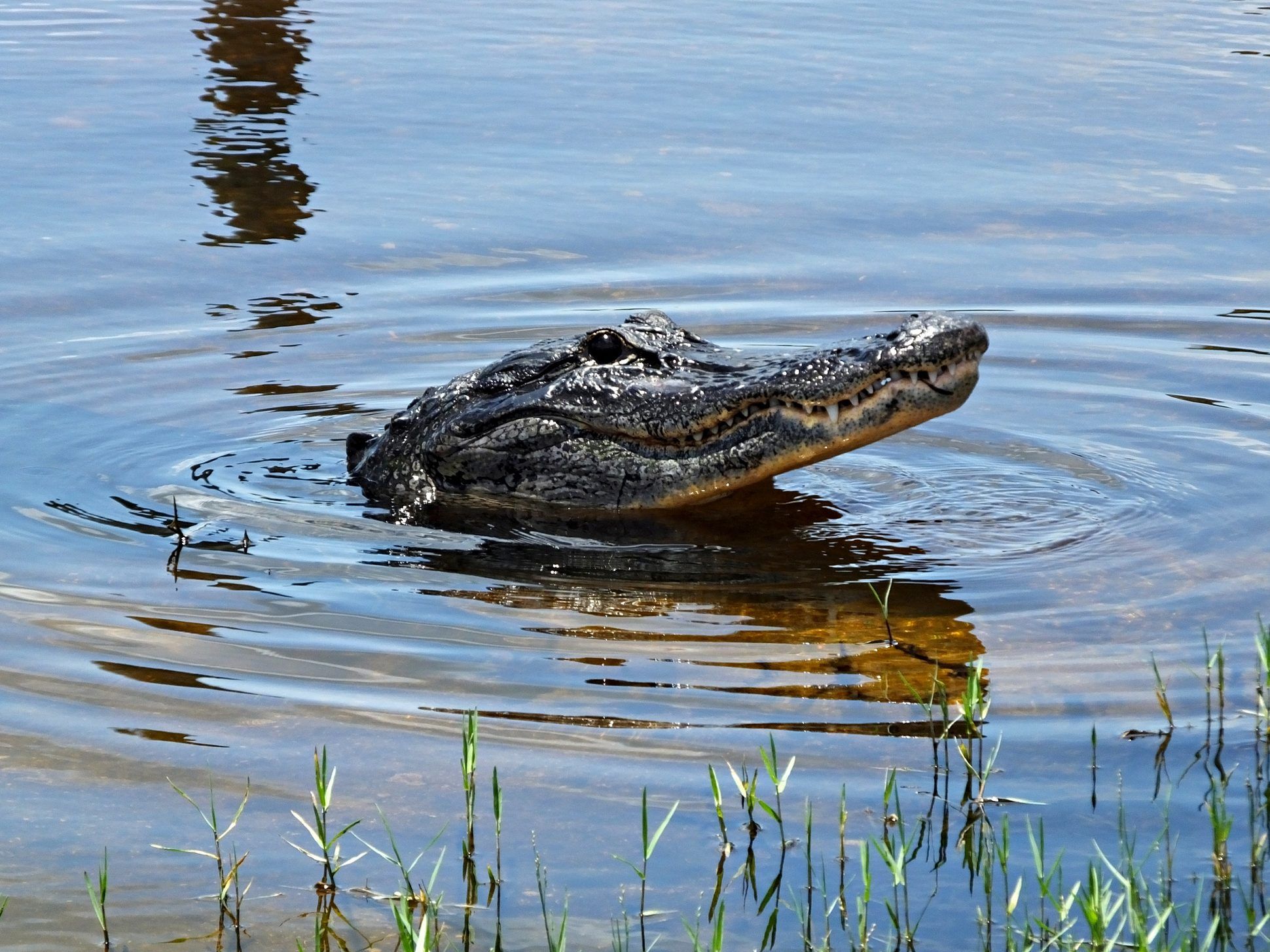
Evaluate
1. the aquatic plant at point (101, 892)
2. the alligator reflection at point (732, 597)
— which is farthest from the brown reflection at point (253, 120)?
the aquatic plant at point (101, 892)

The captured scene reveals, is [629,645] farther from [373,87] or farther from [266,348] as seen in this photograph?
[373,87]

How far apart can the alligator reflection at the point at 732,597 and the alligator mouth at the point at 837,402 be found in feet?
1.33

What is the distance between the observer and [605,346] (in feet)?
21.3

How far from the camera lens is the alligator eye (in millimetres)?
6453

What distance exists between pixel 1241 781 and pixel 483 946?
184 centimetres

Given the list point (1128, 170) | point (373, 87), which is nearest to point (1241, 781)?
point (1128, 170)

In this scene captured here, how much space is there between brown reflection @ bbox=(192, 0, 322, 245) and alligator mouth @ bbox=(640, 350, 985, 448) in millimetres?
4934

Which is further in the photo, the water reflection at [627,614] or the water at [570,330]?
the water reflection at [627,614]

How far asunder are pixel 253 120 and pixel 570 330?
5113mm

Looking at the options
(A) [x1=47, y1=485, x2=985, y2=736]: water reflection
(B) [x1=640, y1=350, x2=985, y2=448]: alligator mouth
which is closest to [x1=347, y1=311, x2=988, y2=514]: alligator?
(B) [x1=640, y1=350, x2=985, y2=448]: alligator mouth

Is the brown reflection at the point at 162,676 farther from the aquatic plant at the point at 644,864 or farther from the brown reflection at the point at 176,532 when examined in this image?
the aquatic plant at the point at 644,864

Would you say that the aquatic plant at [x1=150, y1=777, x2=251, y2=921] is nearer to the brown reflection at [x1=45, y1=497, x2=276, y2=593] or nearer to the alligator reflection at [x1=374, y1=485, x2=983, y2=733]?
the alligator reflection at [x1=374, y1=485, x2=983, y2=733]

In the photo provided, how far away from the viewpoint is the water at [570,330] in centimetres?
407

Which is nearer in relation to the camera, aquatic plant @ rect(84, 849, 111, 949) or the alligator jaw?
aquatic plant @ rect(84, 849, 111, 949)
